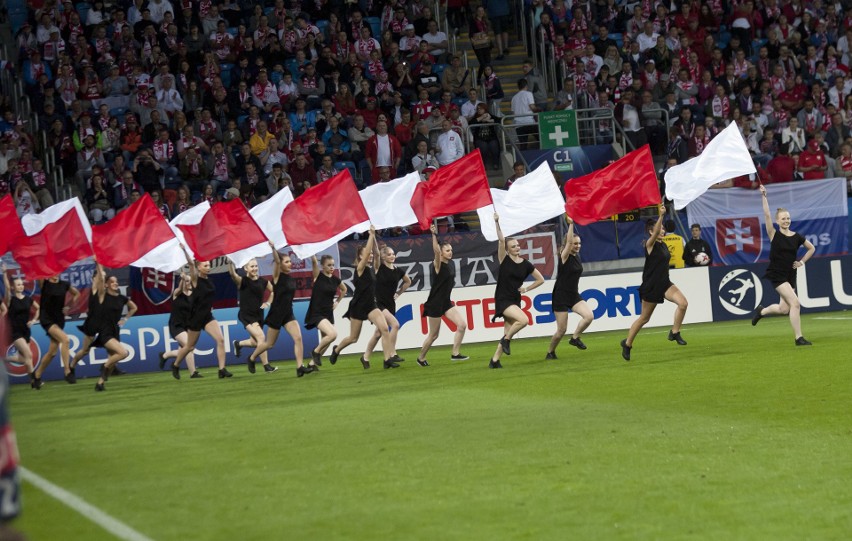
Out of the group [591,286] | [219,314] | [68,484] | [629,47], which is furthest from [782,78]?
[68,484]

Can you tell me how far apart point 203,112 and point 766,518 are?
22743mm

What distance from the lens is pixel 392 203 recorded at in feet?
70.2

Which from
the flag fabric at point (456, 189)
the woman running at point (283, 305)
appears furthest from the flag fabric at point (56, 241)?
the flag fabric at point (456, 189)

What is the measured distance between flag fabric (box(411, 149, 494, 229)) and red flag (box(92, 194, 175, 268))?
4470 mm

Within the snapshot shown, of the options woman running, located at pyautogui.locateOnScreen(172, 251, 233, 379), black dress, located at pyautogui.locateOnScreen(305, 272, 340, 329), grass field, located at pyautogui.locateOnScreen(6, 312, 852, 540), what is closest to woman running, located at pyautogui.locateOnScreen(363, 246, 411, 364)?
black dress, located at pyautogui.locateOnScreen(305, 272, 340, 329)

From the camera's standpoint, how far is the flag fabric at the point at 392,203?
21328 mm

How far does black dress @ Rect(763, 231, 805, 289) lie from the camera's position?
2041cm

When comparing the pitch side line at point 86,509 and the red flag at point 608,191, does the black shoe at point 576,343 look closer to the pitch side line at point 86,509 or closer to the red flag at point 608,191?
the red flag at point 608,191

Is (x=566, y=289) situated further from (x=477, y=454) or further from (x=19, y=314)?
(x=477, y=454)

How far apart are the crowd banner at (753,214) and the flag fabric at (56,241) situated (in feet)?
45.6

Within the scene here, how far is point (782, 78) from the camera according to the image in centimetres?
3288

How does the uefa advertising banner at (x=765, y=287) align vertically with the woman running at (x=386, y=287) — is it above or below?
below

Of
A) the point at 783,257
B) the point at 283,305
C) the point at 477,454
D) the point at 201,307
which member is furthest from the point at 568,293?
the point at 477,454

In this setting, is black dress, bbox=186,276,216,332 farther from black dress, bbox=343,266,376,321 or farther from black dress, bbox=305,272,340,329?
black dress, bbox=343,266,376,321
